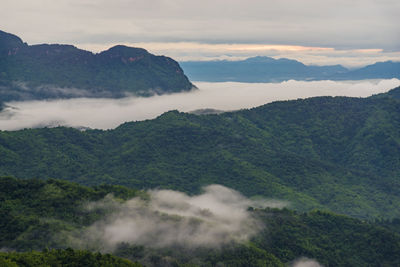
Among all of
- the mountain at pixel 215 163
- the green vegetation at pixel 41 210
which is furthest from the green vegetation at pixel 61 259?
the mountain at pixel 215 163

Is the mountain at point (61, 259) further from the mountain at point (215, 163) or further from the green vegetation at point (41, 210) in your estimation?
the mountain at point (215, 163)

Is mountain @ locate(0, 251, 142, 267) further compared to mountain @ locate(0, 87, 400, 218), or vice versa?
mountain @ locate(0, 87, 400, 218)

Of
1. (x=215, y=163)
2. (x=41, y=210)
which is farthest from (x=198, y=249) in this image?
(x=215, y=163)

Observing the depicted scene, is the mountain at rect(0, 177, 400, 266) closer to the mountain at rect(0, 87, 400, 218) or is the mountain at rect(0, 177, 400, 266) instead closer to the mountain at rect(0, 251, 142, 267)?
the mountain at rect(0, 251, 142, 267)

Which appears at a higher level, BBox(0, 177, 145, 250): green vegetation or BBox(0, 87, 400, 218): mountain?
BBox(0, 177, 145, 250): green vegetation

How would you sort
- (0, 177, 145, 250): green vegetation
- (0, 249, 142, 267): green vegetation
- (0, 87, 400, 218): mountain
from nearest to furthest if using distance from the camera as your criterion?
(0, 249, 142, 267): green vegetation → (0, 177, 145, 250): green vegetation → (0, 87, 400, 218): mountain

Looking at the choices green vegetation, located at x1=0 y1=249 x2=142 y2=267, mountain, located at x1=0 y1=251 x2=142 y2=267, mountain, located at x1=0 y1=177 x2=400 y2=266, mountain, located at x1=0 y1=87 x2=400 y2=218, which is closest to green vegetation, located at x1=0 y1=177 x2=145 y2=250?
mountain, located at x1=0 y1=177 x2=400 y2=266
